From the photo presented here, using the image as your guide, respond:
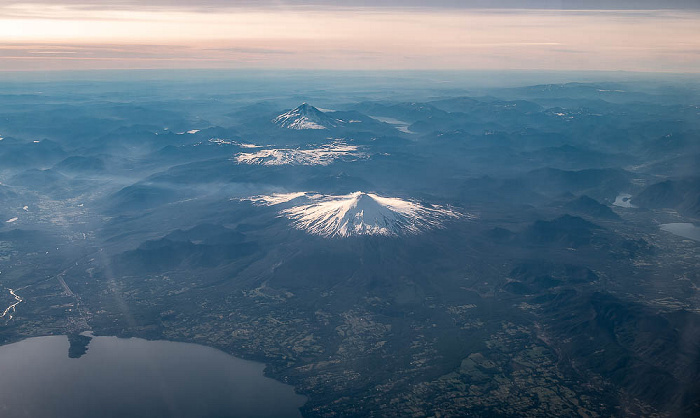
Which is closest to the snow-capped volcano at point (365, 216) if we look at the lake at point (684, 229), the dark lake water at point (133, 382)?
the dark lake water at point (133, 382)

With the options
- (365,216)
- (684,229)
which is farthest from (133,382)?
(684,229)

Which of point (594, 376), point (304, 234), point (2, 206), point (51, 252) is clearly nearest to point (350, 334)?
point (594, 376)

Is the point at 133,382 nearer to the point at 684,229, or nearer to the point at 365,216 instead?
the point at 365,216

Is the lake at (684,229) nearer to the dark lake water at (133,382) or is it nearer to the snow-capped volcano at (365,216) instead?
the snow-capped volcano at (365,216)

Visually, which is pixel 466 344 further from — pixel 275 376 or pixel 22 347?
pixel 22 347

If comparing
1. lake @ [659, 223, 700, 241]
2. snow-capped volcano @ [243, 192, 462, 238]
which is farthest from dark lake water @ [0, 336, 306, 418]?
lake @ [659, 223, 700, 241]

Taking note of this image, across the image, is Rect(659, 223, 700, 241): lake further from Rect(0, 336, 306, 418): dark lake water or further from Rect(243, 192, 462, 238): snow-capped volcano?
Rect(0, 336, 306, 418): dark lake water
